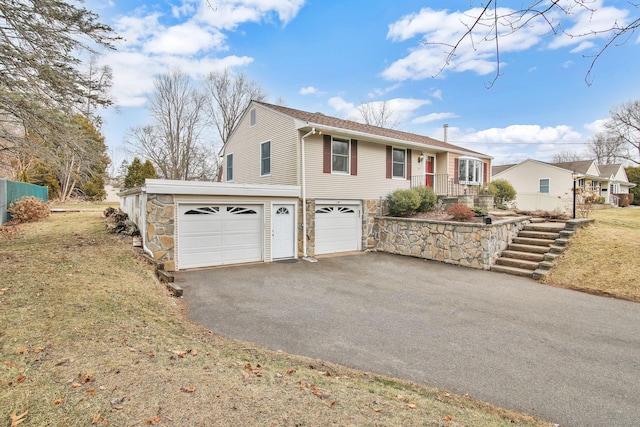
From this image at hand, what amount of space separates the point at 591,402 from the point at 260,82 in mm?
30075

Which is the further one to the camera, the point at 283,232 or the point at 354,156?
the point at 354,156

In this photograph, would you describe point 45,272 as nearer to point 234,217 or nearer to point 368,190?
point 234,217

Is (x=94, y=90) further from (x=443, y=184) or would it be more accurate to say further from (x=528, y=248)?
(x=443, y=184)

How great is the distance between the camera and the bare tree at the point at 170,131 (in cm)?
2562

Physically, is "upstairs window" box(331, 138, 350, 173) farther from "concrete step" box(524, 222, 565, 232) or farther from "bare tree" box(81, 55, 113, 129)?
"bare tree" box(81, 55, 113, 129)

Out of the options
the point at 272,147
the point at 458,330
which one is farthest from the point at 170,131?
the point at 458,330

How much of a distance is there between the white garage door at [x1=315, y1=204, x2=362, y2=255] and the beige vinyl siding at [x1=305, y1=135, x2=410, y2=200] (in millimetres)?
528

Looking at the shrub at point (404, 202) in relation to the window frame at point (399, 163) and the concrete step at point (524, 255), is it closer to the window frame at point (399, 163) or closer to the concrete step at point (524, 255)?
the window frame at point (399, 163)

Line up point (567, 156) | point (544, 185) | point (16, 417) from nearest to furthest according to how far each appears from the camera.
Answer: point (16, 417) < point (544, 185) < point (567, 156)

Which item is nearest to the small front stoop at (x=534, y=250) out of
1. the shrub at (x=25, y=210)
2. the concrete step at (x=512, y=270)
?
the concrete step at (x=512, y=270)

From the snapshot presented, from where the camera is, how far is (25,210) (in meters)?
13.4

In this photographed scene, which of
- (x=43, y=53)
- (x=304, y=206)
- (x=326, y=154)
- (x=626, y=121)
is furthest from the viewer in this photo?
(x=626, y=121)

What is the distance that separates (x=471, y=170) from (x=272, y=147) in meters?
10.5

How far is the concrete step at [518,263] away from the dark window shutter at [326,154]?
635 centimetres
